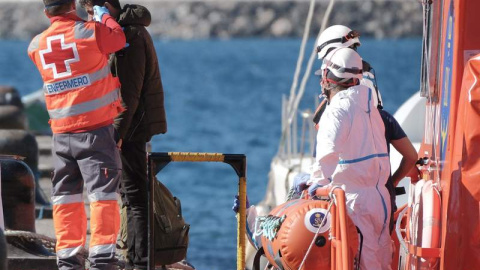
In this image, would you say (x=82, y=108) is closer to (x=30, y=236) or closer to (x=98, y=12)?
(x=98, y=12)

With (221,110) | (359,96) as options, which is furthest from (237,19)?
(359,96)

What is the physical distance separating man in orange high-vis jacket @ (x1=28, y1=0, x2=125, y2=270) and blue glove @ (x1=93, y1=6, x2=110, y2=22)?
0.12 ft

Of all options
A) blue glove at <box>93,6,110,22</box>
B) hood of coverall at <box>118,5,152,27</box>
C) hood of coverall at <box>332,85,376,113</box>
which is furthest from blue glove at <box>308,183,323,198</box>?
hood of coverall at <box>118,5,152,27</box>

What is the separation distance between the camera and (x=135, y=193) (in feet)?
28.6

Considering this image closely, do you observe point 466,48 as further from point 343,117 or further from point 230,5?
point 230,5

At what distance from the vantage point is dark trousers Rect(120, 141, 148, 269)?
8.69 meters

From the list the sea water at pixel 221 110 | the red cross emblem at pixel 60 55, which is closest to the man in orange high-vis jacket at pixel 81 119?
the red cross emblem at pixel 60 55

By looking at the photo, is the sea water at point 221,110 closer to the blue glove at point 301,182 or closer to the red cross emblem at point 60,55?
the red cross emblem at point 60,55

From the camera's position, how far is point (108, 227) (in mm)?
7898

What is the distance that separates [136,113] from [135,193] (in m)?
0.53

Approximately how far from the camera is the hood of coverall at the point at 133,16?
337 inches

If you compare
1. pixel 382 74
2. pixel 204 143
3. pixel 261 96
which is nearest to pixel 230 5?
pixel 382 74

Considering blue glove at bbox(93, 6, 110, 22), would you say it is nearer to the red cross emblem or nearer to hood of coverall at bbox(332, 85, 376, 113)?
the red cross emblem

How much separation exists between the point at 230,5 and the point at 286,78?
88.6 metres
